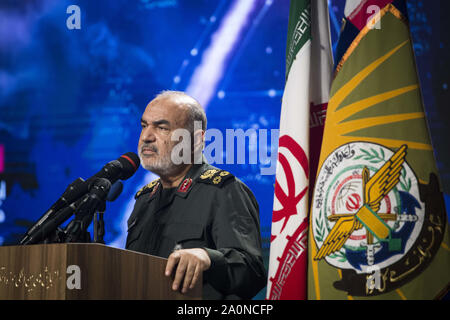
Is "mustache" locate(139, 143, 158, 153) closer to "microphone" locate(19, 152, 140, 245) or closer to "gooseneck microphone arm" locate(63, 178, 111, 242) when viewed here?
"microphone" locate(19, 152, 140, 245)

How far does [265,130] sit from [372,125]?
44.6 inches

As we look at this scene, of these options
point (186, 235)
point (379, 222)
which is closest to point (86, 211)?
point (186, 235)

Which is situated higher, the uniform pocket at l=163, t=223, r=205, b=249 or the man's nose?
the man's nose

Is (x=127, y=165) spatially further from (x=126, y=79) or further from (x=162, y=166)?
(x=126, y=79)

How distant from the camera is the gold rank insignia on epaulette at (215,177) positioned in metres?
2.21

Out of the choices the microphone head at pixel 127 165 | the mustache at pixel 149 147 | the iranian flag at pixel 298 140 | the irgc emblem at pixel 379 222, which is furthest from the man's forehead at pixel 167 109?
the irgc emblem at pixel 379 222

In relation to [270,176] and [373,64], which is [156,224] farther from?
[373,64]

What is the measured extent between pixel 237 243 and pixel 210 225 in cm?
20

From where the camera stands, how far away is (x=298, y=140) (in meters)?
1.92

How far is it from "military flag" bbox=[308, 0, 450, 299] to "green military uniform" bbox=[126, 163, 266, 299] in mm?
313

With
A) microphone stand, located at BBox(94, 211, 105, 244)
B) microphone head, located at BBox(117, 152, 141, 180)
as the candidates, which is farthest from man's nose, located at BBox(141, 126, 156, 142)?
microphone stand, located at BBox(94, 211, 105, 244)

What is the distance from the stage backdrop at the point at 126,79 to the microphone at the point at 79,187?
3.38ft

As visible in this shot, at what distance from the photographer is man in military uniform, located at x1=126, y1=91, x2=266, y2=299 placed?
6.35ft
